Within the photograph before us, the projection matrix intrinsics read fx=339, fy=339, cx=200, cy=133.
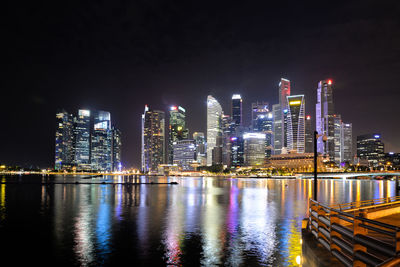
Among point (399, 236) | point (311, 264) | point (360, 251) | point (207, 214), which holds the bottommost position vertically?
point (207, 214)

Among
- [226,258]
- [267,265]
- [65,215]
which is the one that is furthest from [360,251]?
[65,215]

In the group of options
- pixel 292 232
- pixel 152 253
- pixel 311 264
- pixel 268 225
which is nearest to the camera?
pixel 311 264

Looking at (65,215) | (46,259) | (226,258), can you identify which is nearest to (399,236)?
(226,258)

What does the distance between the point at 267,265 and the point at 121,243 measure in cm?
1119

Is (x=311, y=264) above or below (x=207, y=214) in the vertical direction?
above

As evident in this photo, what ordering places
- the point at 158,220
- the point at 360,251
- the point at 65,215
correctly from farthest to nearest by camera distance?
the point at 65,215, the point at 158,220, the point at 360,251

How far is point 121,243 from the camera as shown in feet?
82.0

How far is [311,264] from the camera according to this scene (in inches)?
396

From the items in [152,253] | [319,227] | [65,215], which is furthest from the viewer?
[65,215]

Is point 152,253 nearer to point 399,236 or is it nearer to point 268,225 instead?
point 268,225

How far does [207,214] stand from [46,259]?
82.0ft

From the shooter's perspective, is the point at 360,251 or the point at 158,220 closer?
the point at 360,251

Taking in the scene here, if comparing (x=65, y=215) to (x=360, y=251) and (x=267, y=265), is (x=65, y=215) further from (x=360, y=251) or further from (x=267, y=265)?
(x=360, y=251)

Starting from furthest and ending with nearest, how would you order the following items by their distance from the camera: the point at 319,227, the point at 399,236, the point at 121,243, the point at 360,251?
the point at 121,243, the point at 319,227, the point at 360,251, the point at 399,236
